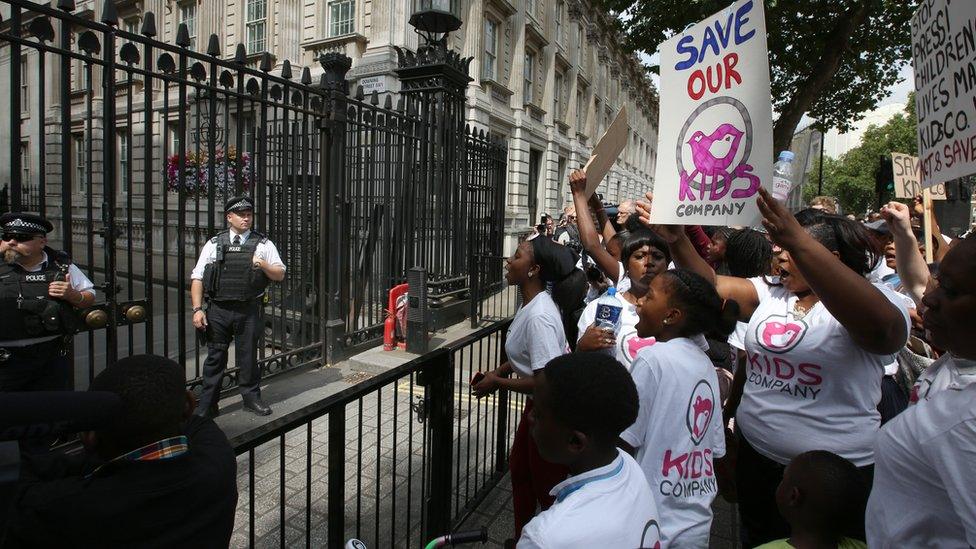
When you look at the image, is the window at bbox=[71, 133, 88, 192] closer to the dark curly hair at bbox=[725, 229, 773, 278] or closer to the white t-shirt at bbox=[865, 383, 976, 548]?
the dark curly hair at bbox=[725, 229, 773, 278]

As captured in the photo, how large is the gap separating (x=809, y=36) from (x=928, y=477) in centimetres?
1374

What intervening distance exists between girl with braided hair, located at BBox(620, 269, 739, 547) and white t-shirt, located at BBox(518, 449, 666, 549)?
0.42m

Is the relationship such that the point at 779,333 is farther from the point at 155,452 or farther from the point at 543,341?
the point at 155,452

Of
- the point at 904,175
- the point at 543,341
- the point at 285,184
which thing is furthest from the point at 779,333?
the point at 285,184

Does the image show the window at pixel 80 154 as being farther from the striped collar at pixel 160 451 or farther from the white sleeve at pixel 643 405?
the white sleeve at pixel 643 405

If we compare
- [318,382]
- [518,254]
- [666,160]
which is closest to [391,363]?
[318,382]

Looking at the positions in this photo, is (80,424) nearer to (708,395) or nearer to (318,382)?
(708,395)

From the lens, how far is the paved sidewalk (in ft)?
10.6

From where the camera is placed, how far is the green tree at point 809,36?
11.1 m

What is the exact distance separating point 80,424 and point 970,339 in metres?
1.82

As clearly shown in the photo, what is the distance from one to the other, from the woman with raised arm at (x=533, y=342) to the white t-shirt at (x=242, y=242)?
109 inches

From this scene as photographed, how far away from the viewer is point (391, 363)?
6.58 meters

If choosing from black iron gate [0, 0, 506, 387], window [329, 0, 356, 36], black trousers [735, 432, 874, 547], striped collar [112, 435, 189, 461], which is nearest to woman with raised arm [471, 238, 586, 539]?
black trousers [735, 432, 874, 547]

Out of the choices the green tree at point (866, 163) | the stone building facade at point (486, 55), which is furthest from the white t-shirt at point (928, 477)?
the green tree at point (866, 163)
